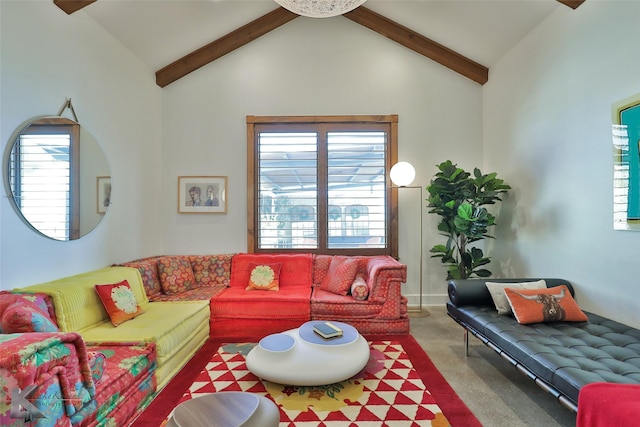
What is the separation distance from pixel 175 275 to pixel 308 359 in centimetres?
213

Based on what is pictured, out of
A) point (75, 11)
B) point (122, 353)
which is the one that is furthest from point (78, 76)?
point (122, 353)

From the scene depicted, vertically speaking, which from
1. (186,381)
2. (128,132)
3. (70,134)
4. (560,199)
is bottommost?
(186,381)

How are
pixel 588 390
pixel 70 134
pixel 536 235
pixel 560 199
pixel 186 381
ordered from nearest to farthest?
pixel 588 390 < pixel 186 381 < pixel 70 134 < pixel 560 199 < pixel 536 235

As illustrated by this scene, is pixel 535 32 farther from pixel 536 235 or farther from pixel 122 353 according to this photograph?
pixel 122 353

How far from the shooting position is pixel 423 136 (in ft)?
13.3

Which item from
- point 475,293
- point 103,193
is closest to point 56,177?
point 103,193

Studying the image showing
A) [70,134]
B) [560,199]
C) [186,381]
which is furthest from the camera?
[560,199]

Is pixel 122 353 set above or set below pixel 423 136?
below

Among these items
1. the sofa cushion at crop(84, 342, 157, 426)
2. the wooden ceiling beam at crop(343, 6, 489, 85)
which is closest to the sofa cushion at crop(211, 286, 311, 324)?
the sofa cushion at crop(84, 342, 157, 426)

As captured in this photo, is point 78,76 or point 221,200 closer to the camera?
point 78,76

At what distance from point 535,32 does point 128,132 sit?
4.60 m

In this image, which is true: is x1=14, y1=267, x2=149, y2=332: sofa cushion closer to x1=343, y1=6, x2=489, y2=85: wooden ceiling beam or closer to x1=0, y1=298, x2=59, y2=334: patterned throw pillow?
x1=0, y1=298, x2=59, y2=334: patterned throw pillow

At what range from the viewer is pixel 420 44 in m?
3.91

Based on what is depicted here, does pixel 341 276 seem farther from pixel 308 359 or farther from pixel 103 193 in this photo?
pixel 103 193
